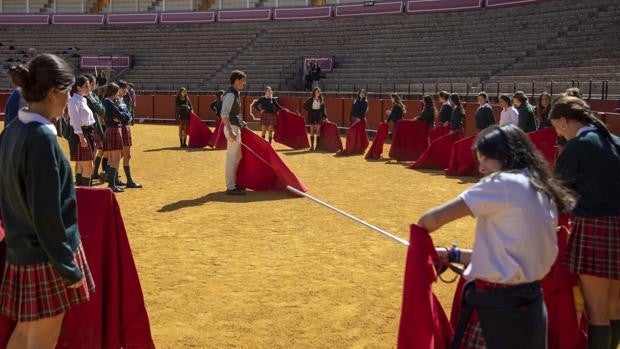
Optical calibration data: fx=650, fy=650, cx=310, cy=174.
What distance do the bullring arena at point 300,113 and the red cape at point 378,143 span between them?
1.09ft

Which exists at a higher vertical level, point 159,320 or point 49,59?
point 49,59

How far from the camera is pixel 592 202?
3.18m

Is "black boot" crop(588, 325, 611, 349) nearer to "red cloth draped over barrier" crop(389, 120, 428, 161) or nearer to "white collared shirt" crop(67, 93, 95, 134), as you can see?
"white collared shirt" crop(67, 93, 95, 134)

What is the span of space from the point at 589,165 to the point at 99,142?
7321 millimetres

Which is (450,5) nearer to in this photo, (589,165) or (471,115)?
(471,115)

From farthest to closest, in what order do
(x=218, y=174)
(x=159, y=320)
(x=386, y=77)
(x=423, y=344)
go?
(x=386, y=77) → (x=218, y=174) → (x=159, y=320) → (x=423, y=344)

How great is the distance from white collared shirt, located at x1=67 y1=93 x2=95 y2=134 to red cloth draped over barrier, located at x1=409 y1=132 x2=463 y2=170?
21.7 feet

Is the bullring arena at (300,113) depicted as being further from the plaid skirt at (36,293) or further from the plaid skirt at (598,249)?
the plaid skirt at (598,249)

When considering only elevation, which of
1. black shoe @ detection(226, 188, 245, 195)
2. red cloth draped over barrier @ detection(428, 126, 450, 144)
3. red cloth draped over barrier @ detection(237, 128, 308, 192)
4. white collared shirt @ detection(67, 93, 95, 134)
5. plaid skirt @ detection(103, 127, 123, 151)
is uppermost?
white collared shirt @ detection(67, 93, 95, 134)

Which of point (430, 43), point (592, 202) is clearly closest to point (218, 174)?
point (592, 202)

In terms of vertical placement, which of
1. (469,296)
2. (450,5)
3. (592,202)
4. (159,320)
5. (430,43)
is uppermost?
(450,5)

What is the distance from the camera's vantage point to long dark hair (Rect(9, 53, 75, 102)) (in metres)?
2.53

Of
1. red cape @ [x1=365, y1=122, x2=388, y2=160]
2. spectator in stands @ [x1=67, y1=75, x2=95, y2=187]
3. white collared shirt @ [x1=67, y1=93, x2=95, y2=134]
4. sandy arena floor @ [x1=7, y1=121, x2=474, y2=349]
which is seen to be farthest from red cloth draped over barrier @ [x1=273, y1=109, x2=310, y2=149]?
white collared shirt @ [x1=67, y1=93, x2=95, y2=134]

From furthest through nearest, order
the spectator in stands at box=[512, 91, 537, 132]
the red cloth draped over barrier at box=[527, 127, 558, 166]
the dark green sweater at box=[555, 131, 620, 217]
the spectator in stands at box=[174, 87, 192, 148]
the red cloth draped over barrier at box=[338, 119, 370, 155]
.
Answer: the spectator in stands at box=[174, 87, 192, 148]
the red cloth draped over barrier at box=[338, 119, 370, 155]
the spectator in stands at box=[512, 91, 537, 132]
the red cloth draped over barrier at box=[527, 127, 558, 166]
the dark green sweater at box=[555, 131, 620, 217]
